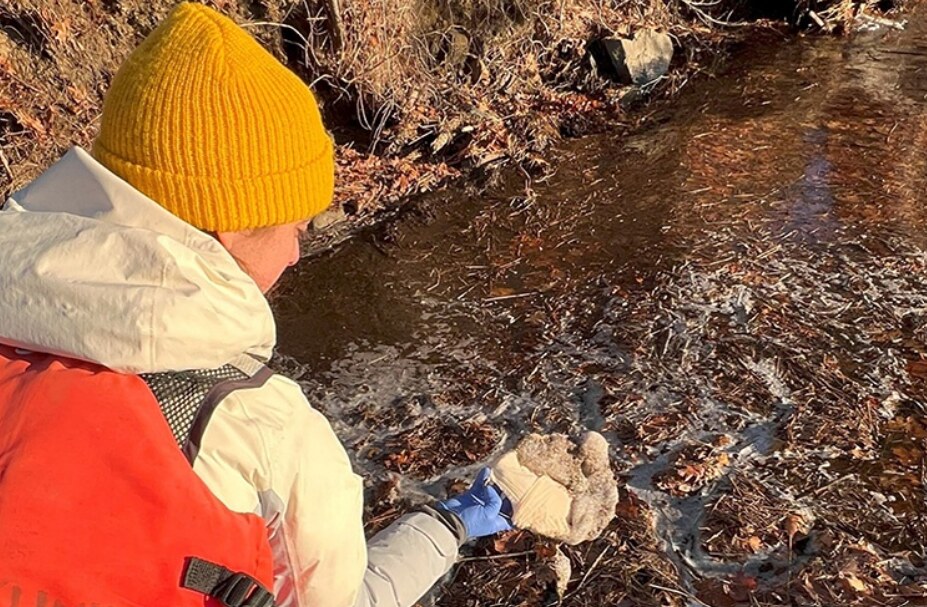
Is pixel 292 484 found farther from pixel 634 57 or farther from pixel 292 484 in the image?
pixel 634 57

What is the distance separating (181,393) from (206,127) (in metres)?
0.49

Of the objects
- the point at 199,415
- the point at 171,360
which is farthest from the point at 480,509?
the point at 171,360

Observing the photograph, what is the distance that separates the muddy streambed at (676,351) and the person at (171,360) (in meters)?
2.19

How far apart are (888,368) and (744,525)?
1.55 metres

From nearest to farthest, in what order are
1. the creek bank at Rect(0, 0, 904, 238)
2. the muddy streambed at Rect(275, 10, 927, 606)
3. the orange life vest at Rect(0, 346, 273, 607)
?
the orange life vest at Rect(0, 346, 273, 607) → the muddy streambed at Rect(275, 10, 927, 606) → the creek bank at Rect(0, 0, 904, 238)

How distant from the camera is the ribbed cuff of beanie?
5.17ft

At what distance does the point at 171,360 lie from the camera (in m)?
1.38

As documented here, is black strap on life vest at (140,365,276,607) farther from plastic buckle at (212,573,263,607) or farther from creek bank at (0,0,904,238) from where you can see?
creek bank at (0,0,904,238)

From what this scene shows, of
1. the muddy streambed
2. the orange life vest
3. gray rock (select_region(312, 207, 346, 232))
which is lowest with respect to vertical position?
the muddy streambed

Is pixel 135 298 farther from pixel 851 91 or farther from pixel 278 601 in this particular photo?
pixel 851 91

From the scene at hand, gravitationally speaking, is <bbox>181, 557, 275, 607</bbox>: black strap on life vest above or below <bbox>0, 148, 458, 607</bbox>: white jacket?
below

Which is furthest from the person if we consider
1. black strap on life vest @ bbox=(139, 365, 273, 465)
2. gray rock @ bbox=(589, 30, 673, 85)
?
gray rock @ bbox=(589, 30, 673, 85)

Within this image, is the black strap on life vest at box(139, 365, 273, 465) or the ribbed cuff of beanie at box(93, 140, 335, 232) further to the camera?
the ribbed cuff of beanie at box(93, 140, 335, 232)

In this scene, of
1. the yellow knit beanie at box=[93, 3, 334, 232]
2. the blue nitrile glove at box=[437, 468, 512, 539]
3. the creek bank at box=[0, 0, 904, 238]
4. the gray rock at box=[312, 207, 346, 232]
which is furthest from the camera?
the gray rock at box=[312, 207, 346, 232]
